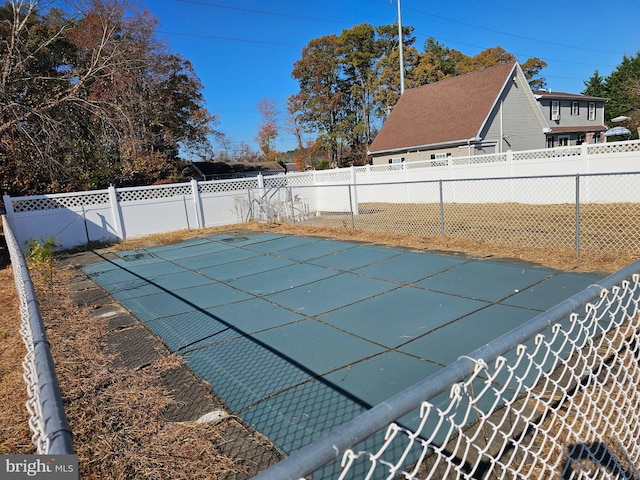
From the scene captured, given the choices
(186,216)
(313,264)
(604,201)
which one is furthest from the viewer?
(186,216)

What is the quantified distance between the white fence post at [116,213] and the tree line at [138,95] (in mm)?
1478

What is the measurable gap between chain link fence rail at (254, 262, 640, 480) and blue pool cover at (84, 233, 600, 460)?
0.50 metres

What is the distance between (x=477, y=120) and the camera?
63.5 ft

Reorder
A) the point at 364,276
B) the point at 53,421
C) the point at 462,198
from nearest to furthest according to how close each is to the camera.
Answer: the point at 53,421, the point at 364,276, the point at 462,198

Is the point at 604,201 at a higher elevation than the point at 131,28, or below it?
below

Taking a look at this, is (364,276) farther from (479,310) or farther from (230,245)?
(230,245)

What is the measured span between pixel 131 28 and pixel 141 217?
1239 centimetres

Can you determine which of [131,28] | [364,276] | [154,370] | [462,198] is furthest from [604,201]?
[131,28]

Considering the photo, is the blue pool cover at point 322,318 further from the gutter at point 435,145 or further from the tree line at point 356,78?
the tree line at point 356,78

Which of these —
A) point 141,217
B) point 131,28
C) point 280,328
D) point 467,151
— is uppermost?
point 131,28

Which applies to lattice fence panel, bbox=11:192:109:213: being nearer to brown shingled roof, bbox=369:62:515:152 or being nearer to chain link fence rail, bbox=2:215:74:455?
chain link fence rail, bbox=2:215:74:455

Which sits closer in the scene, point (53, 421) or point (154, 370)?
point (53, 421)

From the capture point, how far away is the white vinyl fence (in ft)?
35.1

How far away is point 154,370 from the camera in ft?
11.5
